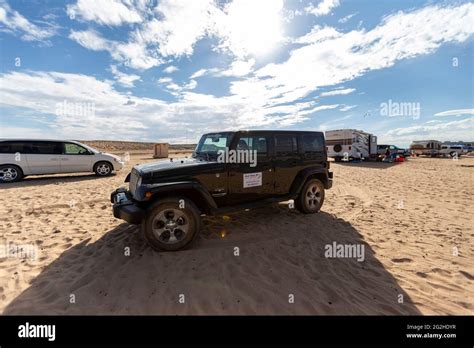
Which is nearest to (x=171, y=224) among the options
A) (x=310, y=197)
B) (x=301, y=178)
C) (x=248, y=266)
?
(x=248, y=266)

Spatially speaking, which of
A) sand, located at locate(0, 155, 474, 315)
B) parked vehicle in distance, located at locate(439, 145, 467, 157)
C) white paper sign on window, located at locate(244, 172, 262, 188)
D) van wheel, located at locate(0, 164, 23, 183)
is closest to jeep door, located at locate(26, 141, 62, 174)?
van wheel, located at locate(0, 164, 23, 183)

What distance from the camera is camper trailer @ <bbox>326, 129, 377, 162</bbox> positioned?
69.9 ft

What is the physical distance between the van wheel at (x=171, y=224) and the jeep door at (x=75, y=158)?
936 centimetres

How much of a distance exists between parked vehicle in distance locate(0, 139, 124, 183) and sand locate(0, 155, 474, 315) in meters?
5.01

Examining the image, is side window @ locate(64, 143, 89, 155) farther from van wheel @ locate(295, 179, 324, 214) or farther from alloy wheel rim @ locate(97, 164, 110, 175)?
van wheel @ locate(295, 179, 324, 214)

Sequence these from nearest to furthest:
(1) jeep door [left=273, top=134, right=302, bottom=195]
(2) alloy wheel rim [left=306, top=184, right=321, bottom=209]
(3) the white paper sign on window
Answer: (3) the white paper sign on window < (1) jeep door [left=273, top=134, right=302, bottom=195] < (2) alloy wheel rim [left=306, top=184, right=321, bottom=209]

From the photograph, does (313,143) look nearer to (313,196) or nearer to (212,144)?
(313,196)

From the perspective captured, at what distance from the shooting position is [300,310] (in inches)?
99.2
